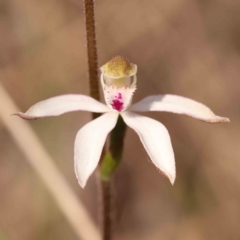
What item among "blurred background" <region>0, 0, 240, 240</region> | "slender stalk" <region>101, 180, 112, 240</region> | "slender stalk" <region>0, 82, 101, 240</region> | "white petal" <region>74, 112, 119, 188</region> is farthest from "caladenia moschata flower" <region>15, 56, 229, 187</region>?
"blurred background" <region>0, 0, 240, 240</region>

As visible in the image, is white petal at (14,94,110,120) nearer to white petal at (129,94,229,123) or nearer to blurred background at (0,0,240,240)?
white petal at (129,94,229,123)

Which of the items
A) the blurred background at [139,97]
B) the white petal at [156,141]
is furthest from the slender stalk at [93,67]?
the blurred background at [139,97]


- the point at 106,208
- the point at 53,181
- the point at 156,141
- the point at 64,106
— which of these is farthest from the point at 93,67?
the point at 53,181

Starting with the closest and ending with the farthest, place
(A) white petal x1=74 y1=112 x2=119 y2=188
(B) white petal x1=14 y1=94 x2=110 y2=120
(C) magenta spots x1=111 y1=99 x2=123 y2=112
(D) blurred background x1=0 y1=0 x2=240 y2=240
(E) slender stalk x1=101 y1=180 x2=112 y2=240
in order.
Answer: (A) white petal x1=74 y1=112 x2=119 y2=188 → (B) white petal x1=14 y1=94 x2=110 y2=120 → (C) magenta spots x1=111 y1=99 x2=123 y2=112 → (E) slender stalk x1=101 y1=180 x2=112 y2=240 → (D) blurred background x1=0 y1=0 x2=240 y2=240

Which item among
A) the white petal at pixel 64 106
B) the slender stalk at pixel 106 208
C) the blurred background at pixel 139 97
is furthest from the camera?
the blurred background at pixel 139 97

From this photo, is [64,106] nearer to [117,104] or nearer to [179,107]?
[117,104]

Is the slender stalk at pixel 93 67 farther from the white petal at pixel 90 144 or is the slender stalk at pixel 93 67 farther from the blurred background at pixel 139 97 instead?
the blurred background at pixel 139 97

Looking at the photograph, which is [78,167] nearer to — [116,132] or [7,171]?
[116,132]
